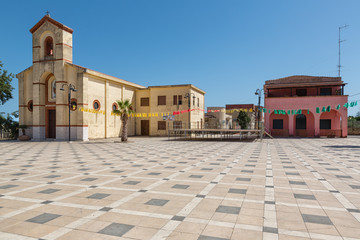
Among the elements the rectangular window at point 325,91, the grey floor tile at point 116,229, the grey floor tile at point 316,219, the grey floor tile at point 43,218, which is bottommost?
the grey floor tile at point 43,218

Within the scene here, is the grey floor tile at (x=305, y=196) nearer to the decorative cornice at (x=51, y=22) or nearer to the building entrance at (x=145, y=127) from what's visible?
the decorative cornice at (x=51, y=22)

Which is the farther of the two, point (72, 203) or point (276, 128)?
point (276, 128)

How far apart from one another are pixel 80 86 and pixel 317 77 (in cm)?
2929

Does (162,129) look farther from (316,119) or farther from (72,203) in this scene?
(72,203)

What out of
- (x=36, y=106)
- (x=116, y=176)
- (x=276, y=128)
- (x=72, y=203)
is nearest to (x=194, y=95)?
(x=276, y=128)

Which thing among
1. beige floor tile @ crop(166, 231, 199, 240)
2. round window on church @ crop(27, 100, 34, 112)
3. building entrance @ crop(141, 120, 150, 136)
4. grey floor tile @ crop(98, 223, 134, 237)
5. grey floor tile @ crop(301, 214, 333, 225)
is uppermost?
round window on church @ crop(27, 100, 34, 112)

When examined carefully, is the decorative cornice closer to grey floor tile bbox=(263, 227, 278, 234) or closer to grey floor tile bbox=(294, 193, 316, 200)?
grey floor tile bbox=(294, 193, 316, 200)

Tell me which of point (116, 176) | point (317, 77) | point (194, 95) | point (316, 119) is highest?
point (317, 77)

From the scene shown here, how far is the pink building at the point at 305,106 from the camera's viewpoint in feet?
99.5

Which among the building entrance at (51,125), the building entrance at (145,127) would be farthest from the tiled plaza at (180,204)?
the building entrance at (145,127)

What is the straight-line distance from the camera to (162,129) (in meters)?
34.1

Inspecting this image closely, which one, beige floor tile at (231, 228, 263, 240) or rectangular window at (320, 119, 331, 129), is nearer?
beige floor tile at (231, 228, 263, 240)

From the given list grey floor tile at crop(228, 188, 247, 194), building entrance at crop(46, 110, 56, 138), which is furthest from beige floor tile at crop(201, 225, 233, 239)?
building entrance at crop(46, 110, 56, 138)

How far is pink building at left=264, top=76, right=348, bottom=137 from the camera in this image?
99.5 feet
